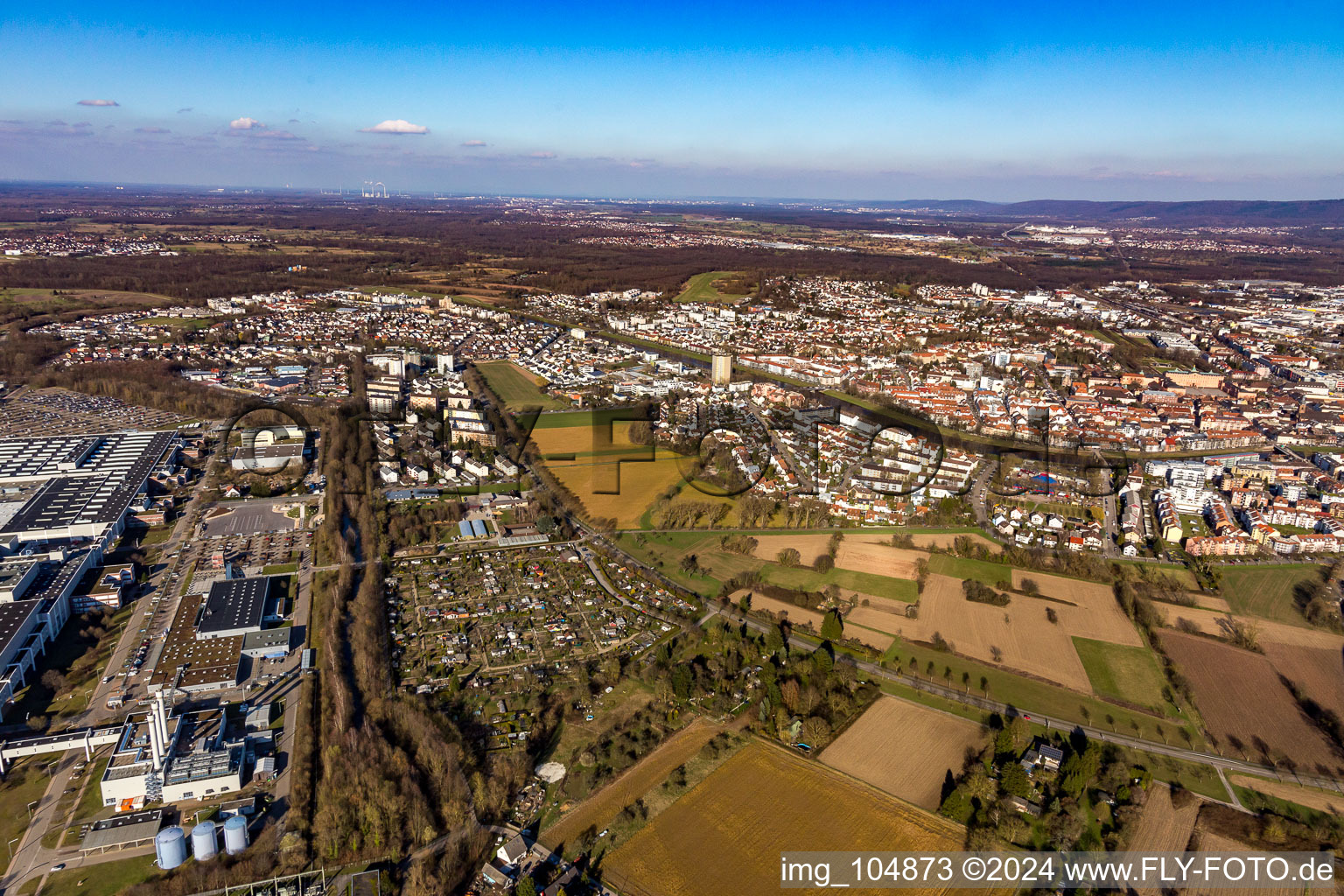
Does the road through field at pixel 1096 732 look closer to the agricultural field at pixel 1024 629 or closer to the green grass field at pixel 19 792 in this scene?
the agricultural field at pixel 1024 629

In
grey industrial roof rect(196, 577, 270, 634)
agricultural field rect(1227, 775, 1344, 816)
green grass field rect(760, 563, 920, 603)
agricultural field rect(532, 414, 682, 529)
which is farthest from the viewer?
agricultural field rect(532, 414, 682, 529)

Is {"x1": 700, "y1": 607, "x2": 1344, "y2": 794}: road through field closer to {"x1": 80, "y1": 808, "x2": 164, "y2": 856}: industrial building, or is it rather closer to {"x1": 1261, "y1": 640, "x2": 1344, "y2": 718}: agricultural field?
{"x1": 1261, "y1": 640, "x2": 1344, "y2": 718}: agricultural field

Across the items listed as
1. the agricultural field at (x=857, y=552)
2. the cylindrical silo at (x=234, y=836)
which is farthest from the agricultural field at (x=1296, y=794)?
the cylindrical silo at (x=234, y=836)

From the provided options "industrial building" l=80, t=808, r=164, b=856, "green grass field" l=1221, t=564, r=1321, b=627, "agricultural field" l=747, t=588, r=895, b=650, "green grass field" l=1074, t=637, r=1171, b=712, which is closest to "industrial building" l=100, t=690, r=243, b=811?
"industrial building" l=80, t=808, r=164, b=856

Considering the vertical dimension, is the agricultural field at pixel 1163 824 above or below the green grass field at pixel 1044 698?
below

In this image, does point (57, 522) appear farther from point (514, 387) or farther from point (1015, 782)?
point (1015, 782)

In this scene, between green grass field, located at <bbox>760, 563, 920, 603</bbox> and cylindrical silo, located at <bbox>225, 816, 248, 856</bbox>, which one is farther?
green grass field, located at <bbox>760, 563, 920, 603</bbox>

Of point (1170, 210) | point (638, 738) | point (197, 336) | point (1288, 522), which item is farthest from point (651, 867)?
point (1170, 210)
